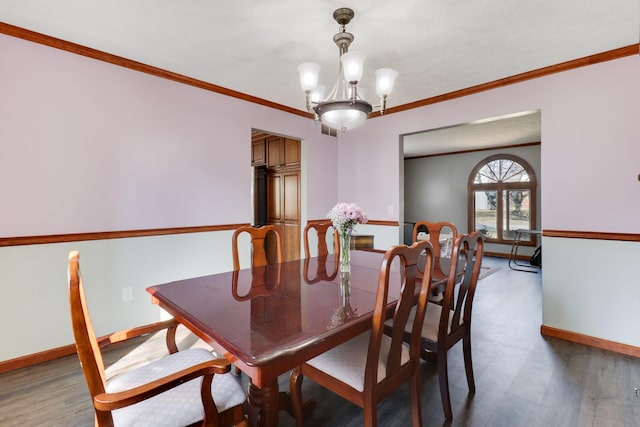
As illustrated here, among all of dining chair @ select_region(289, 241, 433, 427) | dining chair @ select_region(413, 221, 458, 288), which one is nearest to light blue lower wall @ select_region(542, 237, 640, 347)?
dining chair @ select_region(413, 221, 458, 288)

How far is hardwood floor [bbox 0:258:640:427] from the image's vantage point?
1.73 m

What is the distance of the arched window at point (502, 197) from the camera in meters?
6.57

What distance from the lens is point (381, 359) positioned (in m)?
1.46

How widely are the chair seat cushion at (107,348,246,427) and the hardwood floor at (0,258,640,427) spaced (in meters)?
0.64

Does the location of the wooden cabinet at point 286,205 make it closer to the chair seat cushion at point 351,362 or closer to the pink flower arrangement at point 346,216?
the pink flower arrangement at point 346,216

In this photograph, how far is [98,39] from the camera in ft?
7.57

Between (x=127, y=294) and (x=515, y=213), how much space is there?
7.36 metres

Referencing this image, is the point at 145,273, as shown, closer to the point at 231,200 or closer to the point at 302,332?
the point at 231,200

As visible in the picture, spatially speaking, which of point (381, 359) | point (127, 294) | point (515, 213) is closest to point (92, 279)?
point (127, 294)

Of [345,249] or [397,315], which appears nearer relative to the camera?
[397,315]

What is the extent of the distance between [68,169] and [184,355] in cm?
192

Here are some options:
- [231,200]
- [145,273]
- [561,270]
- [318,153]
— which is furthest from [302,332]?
[318,153]

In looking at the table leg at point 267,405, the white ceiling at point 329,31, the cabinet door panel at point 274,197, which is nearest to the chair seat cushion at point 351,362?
the table leg at point 267,405

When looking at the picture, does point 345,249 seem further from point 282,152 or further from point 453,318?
point 282,152
